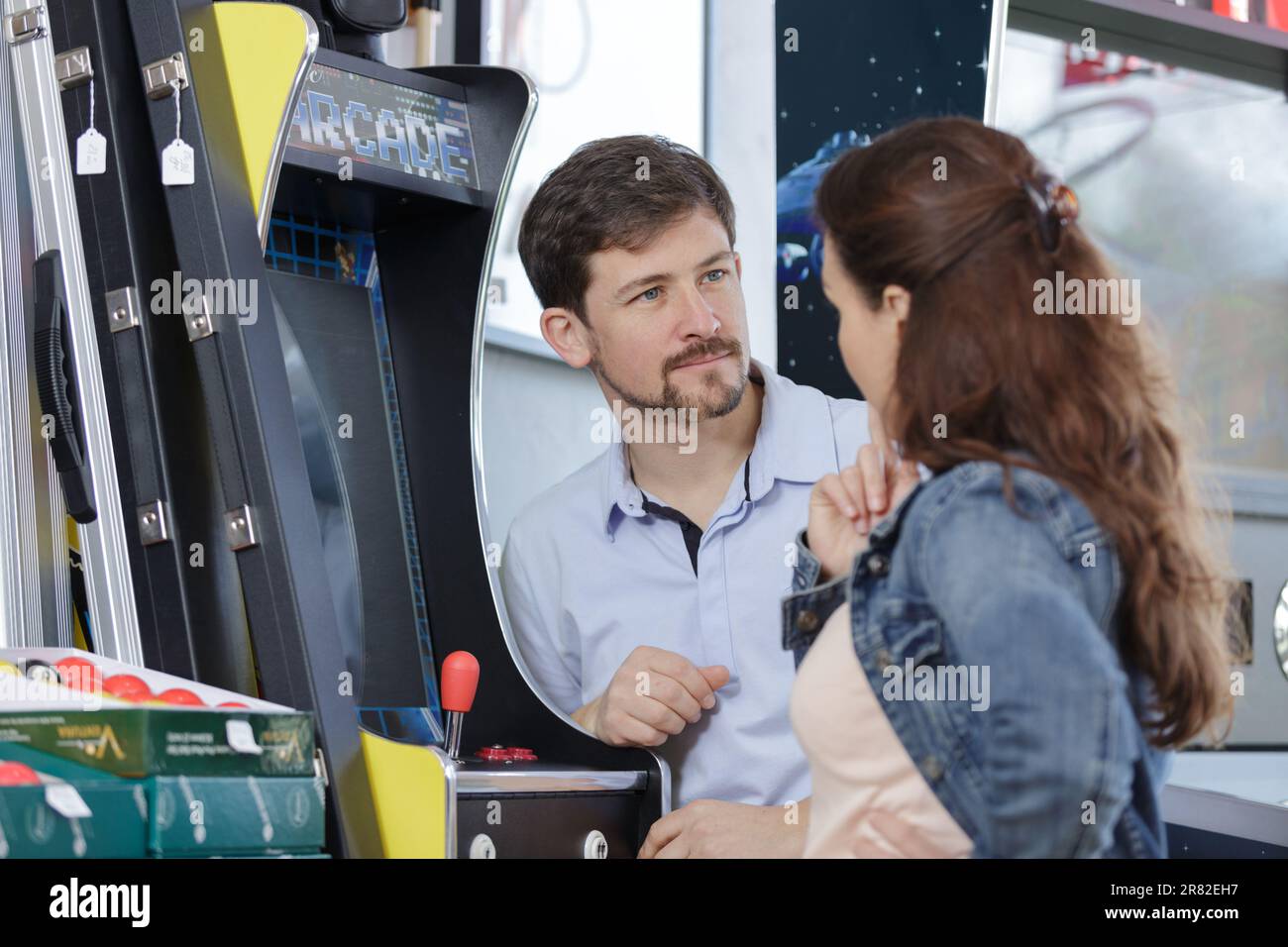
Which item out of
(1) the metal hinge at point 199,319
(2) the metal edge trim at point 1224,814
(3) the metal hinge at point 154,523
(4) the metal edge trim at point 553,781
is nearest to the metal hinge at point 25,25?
(1) the metal hinge at point 199,319

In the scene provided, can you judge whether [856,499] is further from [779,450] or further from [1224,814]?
[1224,814]

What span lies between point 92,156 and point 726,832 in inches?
40.8

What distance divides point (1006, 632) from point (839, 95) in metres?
1.23

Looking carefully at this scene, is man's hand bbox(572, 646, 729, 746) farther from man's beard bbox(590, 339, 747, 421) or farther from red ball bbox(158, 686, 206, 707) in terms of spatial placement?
red ball bbox(158, 686, 206, 707)

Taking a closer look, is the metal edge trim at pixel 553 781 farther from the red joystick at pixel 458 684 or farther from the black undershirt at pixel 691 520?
the black undershirt at pixel 691 520

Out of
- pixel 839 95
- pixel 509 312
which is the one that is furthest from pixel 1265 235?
pixel 509 312

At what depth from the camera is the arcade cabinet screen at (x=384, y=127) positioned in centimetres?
165

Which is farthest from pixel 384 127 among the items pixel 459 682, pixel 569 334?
pixel 459 682

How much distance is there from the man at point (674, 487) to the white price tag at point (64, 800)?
0.69m

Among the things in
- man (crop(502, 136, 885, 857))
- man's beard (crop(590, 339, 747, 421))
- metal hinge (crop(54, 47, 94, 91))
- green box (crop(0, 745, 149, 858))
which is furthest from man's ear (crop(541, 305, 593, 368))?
green box (crop(0, 745, 149, 858))

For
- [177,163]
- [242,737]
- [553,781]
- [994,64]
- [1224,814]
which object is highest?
[994,64]

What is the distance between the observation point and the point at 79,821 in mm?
1105

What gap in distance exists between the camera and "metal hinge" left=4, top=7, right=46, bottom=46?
1.52 meters
